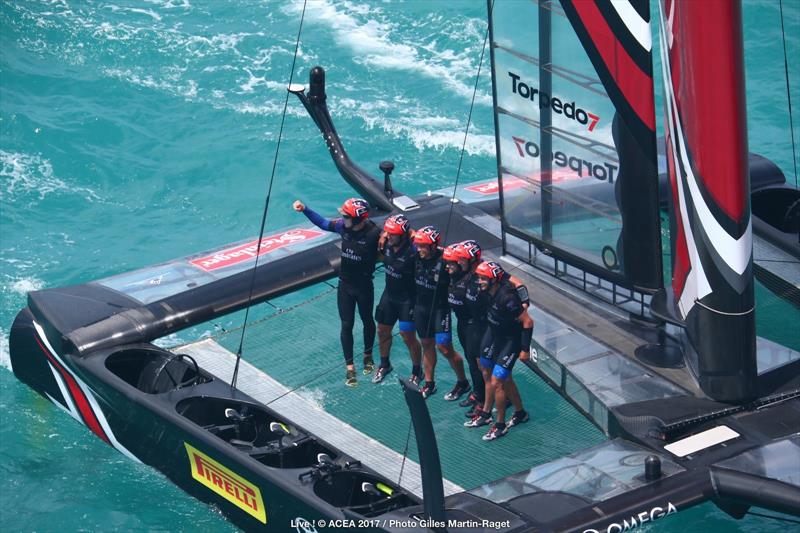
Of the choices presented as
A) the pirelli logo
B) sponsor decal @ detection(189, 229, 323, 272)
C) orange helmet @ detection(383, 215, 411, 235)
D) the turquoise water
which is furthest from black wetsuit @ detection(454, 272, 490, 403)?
sponsor decal @ detection(189, 229, 323, 272)

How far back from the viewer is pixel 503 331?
29.5ft

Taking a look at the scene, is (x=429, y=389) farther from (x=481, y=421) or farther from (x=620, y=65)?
(x=620, y=65)

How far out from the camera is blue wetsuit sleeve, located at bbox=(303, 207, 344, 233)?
396 inches

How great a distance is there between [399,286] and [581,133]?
1735 mm

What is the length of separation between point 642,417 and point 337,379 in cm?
283

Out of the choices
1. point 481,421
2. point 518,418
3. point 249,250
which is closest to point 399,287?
point 481,421

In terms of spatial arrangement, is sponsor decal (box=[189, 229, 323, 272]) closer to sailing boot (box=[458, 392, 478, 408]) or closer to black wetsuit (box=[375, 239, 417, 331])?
black wetsuit (box=[375, 239, 417, 331])

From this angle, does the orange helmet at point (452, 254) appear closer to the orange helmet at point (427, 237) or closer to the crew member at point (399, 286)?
the orange helmet at point (427, 237)

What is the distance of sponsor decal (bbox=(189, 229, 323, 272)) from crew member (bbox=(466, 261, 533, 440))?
9.28 feet

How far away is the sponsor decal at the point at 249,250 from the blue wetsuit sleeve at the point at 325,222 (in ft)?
3.69

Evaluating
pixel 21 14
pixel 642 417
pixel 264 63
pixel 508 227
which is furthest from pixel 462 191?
pixel 21 14

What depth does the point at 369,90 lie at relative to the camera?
55.8 feet

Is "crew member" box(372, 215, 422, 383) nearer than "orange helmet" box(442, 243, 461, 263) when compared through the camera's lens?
No

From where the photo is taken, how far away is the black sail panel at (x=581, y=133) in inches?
342
